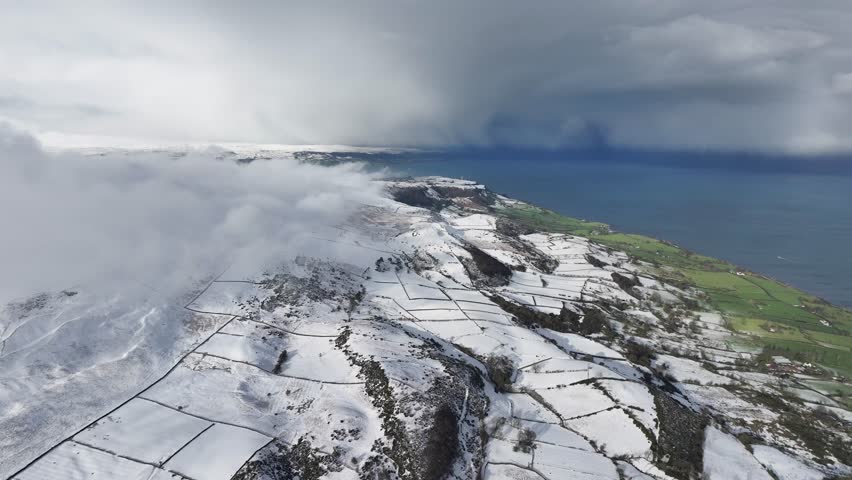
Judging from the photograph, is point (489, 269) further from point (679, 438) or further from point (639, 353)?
point (679, 438)

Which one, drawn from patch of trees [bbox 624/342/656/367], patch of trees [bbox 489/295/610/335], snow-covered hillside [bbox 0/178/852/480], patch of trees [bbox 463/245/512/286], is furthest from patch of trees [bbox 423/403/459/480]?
patch of trees [bbox 463/245/512/286]

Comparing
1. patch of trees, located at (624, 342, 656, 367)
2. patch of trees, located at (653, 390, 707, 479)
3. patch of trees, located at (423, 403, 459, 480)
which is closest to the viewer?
patch of trees, located at (423, 403, 459, 480)

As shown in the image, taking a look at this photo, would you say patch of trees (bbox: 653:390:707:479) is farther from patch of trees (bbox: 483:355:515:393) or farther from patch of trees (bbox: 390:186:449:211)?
patch of trees (bbox: 390:186:449:211)

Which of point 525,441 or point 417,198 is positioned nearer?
point 525,441

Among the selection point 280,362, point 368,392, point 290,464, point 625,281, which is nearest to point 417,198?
point 625,281

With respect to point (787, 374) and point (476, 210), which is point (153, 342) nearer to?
point (787, 374)

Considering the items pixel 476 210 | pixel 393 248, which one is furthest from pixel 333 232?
pixel 476 210

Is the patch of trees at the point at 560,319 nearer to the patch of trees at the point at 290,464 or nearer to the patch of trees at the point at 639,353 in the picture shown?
the patch of trees at the point at 639,353
